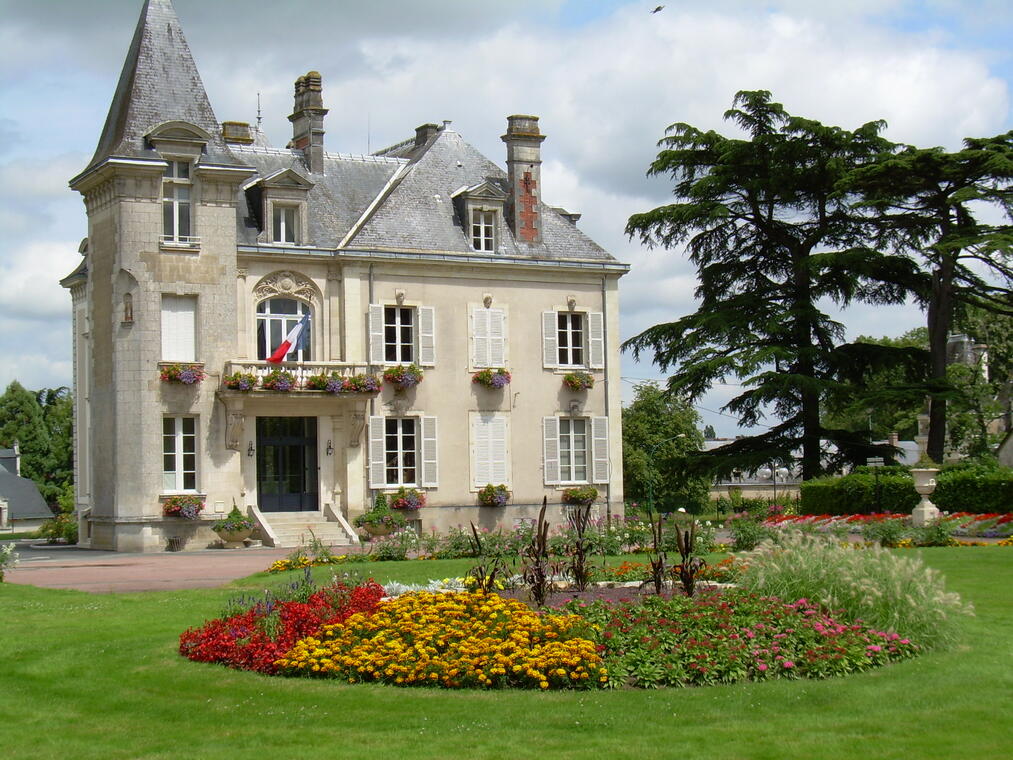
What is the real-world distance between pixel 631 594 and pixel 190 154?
840 inches

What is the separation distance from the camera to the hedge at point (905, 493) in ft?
104

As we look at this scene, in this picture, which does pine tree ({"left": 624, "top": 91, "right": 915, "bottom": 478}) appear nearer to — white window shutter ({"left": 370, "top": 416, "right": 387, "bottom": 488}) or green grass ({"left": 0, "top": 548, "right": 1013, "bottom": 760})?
white window shutter ({"left": 370, "top": 416, "right": 387, "bottom": 488})

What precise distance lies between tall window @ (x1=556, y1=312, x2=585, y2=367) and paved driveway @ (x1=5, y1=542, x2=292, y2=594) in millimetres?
10585

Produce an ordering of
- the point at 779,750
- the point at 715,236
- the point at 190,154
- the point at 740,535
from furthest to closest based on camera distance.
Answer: the point at 715,236 < the point at 190,154 < the point at 740,535 < the point at 779,750

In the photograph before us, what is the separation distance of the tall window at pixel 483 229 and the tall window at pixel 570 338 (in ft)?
9.04

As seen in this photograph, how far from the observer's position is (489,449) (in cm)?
3578

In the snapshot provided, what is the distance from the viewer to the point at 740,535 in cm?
2378

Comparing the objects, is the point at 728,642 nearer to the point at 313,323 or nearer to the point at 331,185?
the point at 313,323

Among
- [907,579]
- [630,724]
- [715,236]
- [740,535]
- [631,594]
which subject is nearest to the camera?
[630,724]

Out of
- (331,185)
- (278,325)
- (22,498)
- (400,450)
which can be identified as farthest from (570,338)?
(22,498)

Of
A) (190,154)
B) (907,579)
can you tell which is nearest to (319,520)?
(190,154)

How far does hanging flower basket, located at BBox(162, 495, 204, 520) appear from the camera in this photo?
3120 centimetres

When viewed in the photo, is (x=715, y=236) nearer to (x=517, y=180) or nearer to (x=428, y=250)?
(x=517, y=180)

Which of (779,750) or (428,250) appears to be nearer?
(779,750)
